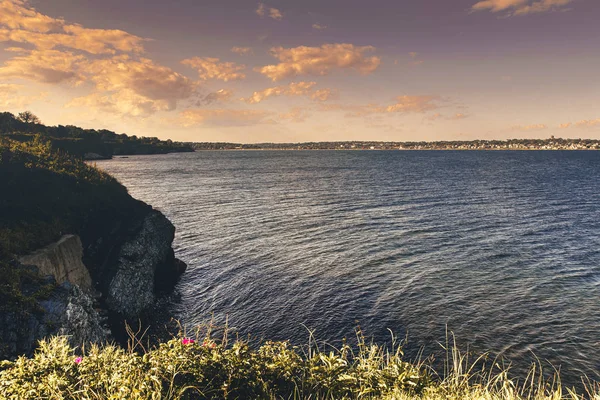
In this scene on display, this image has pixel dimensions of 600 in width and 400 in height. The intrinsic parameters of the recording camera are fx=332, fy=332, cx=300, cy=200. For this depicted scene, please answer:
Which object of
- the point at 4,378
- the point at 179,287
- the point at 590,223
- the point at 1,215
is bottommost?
the point at 179,287

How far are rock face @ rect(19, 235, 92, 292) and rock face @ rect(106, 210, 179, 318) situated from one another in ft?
6.89

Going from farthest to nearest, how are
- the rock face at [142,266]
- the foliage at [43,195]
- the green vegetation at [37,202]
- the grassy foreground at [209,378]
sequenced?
1. the rock face at [142,266]
2. the foliage at [43,195]
3. the green vegetation at [37,202]
4. the grassy foreground at [209,378]

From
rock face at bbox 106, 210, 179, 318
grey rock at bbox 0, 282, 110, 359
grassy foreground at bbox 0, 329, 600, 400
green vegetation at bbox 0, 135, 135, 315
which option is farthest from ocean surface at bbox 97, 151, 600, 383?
grassy foreground at bbox 0, 329, 600, 400

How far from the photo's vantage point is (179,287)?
96.6ft

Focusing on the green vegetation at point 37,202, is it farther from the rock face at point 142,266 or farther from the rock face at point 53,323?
the rock face at point 142,266

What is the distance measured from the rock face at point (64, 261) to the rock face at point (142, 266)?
2101 mm

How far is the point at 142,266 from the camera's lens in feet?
91.4

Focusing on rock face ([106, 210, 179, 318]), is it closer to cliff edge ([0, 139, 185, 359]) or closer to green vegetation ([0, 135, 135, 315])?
cliff edge ([0, 139, 185, 359])

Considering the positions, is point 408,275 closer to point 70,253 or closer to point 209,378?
point 209,378

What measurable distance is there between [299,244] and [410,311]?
1666cm

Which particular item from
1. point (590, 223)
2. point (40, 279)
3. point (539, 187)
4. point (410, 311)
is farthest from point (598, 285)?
point (539, 187)

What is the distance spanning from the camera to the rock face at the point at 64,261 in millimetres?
19062

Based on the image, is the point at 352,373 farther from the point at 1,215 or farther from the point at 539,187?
the point at 539,187

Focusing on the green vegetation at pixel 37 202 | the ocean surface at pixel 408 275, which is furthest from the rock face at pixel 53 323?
the ocean surface at pixel 408 275
